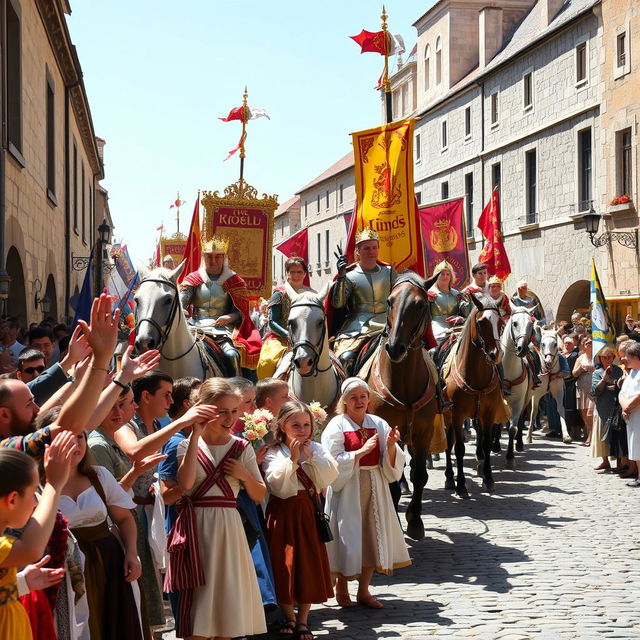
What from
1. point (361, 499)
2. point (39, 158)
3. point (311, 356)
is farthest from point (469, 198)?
point (361, 499)

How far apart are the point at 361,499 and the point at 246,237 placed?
1219 cm

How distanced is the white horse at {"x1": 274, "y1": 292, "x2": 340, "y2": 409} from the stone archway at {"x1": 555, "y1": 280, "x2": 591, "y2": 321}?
24.6 m

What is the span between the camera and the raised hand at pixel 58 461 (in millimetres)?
3678

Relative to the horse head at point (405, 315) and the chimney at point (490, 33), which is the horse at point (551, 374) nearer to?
the horse head at point (405, 315)

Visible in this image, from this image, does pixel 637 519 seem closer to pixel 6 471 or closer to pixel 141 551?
pixel 141 551

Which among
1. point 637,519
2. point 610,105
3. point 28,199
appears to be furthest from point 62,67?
point 637,519

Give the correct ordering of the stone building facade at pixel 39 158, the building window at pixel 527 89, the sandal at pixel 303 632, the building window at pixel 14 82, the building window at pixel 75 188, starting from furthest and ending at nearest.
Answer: the building window at pixel 527 89 → the building window at pixel 75 188 → the building window at pixel 14 82 → the stone building facade at pixel 39 158 → the sandal at pixel 303 632

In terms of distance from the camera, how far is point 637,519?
1027 cm

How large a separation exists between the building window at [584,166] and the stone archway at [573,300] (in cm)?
266

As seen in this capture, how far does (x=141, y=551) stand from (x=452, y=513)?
5.98 m

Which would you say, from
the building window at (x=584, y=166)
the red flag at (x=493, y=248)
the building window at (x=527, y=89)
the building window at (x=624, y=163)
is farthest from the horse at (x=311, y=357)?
the building window at (x=527, y=89)

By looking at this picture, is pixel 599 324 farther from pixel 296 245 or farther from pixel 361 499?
pixel 361 499

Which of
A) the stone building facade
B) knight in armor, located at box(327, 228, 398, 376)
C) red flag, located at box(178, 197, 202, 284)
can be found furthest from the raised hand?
the stone building facade

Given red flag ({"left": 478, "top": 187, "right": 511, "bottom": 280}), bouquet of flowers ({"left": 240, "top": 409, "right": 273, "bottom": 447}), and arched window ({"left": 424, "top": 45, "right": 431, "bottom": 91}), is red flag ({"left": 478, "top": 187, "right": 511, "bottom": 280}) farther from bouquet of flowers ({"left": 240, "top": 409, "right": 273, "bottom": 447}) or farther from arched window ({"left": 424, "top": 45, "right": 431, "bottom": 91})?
arched window ({"left": 424, "top": 45, "right": 431, "bottom": 91})
